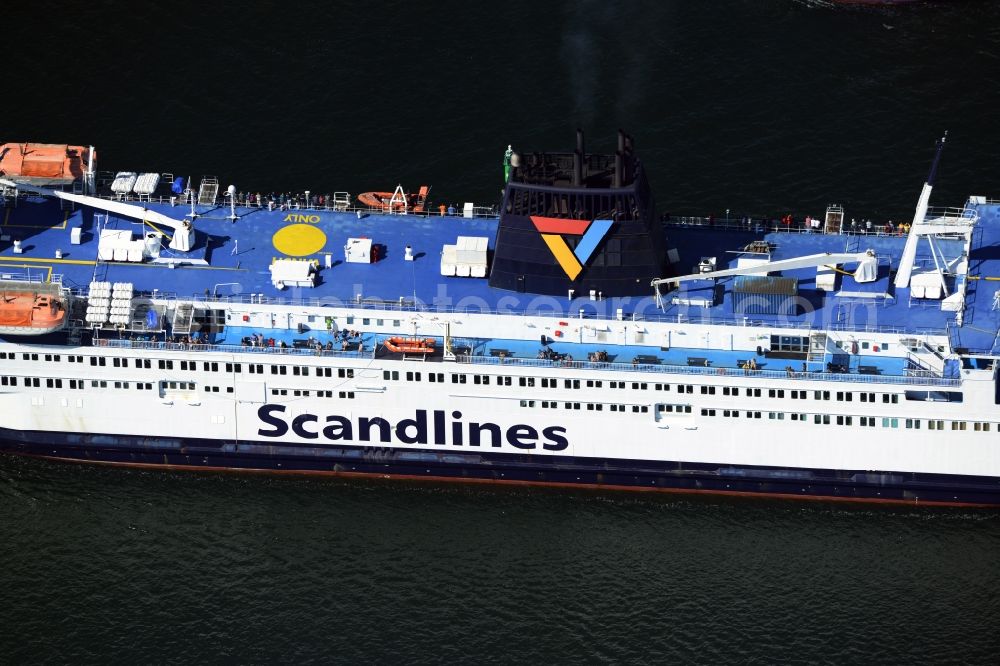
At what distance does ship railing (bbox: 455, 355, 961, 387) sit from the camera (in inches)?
3270

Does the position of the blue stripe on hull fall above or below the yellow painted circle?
below

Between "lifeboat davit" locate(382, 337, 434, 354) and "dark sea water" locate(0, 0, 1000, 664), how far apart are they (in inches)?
283

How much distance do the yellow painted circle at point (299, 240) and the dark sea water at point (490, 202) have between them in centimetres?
1142

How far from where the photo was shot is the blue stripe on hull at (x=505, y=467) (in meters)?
85.1

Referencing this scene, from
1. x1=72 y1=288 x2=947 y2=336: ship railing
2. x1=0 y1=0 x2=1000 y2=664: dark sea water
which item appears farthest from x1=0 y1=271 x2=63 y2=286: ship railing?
x1=0 y1=0 x2=1000 y2=664: dark sea water

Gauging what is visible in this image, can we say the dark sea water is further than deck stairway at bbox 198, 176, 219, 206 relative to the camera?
No

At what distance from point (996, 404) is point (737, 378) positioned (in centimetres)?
1165

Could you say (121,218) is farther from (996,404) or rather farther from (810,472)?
(996,404)

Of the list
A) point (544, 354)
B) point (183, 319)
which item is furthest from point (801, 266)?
point (183, 319)

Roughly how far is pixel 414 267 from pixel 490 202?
1429cm

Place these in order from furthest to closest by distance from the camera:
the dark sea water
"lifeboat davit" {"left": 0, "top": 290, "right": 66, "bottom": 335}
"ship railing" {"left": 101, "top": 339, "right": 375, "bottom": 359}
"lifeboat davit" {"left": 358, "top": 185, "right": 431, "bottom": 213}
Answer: "lifeboat davit" {"left": 358, "top": 185, "right": 431, "bottom": 213}, "ship railing" {"left": 101, "top": 339, "right": 375, "bottom": 359}, "lifeboat davit" {"left": 0, "top": 290, "right": 66, "bottom": 335}, the dark sea water

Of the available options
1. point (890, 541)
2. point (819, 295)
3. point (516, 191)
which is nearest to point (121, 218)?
point (516, 191)

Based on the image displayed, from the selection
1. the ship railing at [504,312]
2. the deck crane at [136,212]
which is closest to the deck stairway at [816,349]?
the ship railing at [504,312]

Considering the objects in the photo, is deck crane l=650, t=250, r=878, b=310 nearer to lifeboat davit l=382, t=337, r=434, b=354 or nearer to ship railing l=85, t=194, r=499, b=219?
lifeboat davit l=382, t=337, r=434, b=354
